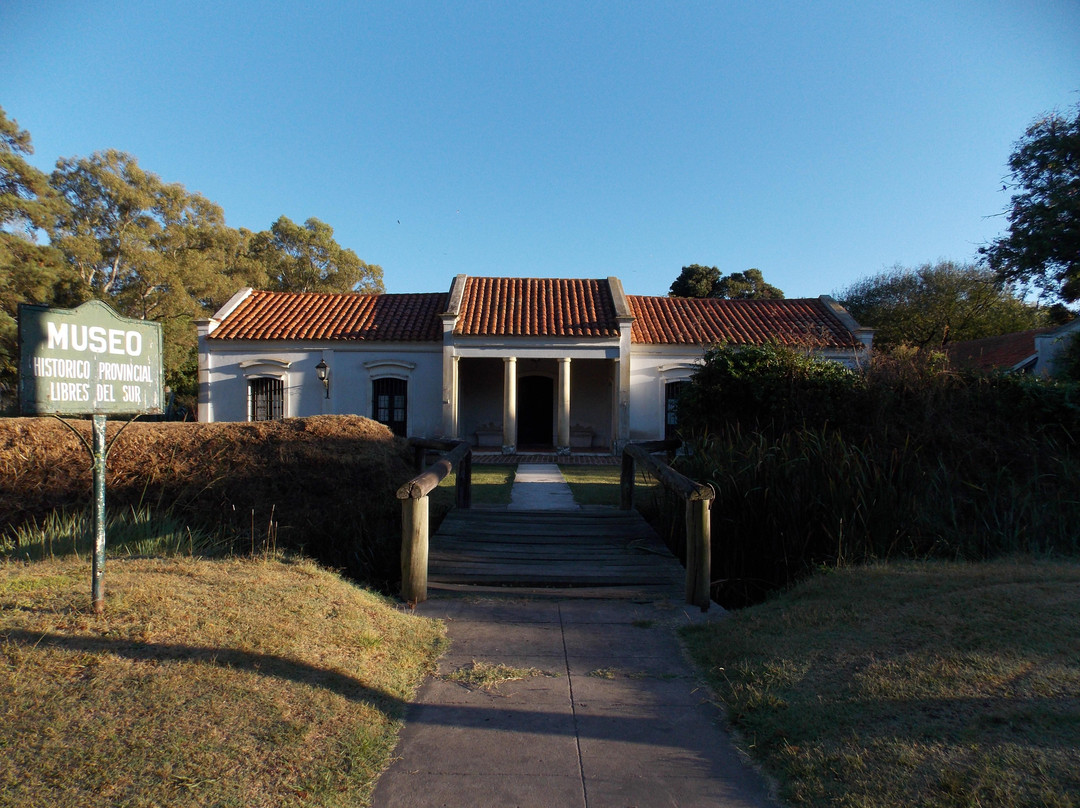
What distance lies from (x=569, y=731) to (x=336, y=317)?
18.3m

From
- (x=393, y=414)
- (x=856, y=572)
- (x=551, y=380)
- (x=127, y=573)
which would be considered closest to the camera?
(x=127, y=573)

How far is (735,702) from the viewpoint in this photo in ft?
11.1

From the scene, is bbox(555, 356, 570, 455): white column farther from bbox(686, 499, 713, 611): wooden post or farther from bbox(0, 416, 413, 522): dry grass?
bbox(686, 499, 713, 611): wooden post

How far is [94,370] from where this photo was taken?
12.3ft

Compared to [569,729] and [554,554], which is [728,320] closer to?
[554,554]

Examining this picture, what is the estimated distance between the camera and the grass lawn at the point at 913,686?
8.20 ft

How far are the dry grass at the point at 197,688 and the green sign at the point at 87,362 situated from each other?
1166 millimetres

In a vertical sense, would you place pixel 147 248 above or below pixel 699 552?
above

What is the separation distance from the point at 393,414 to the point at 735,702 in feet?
54.1

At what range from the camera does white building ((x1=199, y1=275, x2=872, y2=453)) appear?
18.0 m

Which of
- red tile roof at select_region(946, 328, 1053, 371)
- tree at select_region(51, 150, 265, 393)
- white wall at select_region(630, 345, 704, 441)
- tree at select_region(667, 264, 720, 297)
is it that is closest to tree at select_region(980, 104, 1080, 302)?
red tile roof at select_region(946, 328, 1053, 371)

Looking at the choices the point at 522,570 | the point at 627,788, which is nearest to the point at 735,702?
the point at 627,788

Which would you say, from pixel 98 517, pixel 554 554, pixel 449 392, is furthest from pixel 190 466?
pixel 449 392

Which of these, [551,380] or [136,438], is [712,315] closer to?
[551,380]
